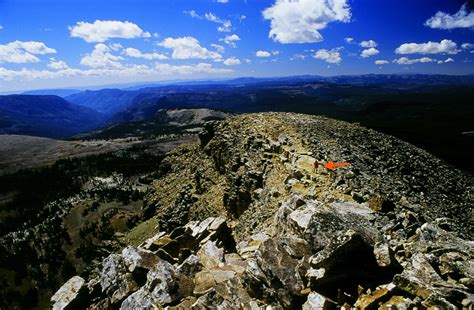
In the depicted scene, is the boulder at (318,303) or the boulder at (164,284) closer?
the boulder at (318,303)

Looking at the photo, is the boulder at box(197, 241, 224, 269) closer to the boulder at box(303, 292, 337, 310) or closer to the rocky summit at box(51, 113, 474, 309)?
the rocky summit at box(51, 113, 474, 309)

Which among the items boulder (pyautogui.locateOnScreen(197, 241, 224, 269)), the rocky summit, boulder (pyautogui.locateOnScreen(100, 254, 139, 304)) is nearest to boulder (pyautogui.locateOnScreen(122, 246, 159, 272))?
the rocky summit

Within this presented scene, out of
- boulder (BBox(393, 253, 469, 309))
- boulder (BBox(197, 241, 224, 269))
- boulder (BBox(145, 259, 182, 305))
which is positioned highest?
boulder (BBox(393, 253, 469, 309))

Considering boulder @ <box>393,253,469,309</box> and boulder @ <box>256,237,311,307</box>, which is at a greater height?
boulder @ <box>393,253,469,309</box>

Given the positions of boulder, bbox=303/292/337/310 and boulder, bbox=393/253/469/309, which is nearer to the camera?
boulder, bbox=393/253/469/309

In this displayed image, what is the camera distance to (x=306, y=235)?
1716 centimetres

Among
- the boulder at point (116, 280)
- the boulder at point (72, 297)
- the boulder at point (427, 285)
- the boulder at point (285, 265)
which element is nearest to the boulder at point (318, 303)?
the boulder at point (285, 265)

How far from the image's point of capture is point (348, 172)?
1097 inches

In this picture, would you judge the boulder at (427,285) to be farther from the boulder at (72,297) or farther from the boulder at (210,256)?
the boulder at (72,297)

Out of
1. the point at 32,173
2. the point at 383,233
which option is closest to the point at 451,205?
the point at 383,233

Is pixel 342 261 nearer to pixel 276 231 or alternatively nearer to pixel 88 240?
pixel 276 231

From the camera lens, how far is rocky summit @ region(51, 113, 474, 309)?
14562mm

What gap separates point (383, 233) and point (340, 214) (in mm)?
2297

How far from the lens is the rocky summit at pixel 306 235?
47.8 ft
